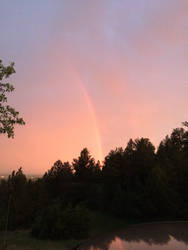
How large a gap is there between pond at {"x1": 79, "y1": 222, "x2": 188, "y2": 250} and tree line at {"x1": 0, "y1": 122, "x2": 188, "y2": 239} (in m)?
4.52

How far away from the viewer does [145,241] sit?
10.1 feet

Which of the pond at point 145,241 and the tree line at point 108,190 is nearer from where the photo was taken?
the pond at point 145,241

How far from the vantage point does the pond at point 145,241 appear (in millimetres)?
2844

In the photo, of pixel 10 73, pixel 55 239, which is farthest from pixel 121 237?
pixel 55 239

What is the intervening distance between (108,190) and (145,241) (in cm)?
2152

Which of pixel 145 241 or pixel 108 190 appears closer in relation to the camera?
pixel 145 241

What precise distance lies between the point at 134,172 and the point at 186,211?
7.35m

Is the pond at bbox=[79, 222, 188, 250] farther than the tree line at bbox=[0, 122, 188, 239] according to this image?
No

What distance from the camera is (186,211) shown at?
15.4 metres

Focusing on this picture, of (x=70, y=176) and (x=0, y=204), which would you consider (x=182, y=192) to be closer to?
(x=70, y=176)

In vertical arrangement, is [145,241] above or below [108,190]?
below

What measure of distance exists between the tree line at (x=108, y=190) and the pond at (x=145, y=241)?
452cm

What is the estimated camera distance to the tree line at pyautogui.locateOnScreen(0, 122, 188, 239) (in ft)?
40.5

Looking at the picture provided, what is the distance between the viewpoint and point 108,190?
2375 centimetres
